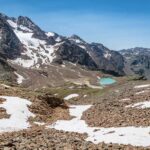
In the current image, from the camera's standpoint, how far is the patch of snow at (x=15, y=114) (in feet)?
146

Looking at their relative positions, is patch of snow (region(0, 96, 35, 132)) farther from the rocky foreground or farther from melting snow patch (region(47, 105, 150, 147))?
melting snow patch (region(47, 105, 150, 147))

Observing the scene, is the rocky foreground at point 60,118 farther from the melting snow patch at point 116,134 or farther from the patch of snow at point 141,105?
the melting snow patch at point 116,134

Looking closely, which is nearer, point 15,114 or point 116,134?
point 116,134

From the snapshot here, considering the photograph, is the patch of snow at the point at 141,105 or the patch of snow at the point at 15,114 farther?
the patch of snow at the point at 141,105

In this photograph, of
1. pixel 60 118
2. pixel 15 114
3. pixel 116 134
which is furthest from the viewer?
pixel 60 118

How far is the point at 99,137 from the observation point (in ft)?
121

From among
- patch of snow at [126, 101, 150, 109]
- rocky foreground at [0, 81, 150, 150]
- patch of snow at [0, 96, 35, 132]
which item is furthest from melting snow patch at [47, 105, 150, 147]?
patch of snow at [126, 101, 150, 109]

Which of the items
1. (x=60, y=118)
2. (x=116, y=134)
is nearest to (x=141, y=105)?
(x=60, y=118)

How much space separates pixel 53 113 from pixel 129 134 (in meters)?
22.8

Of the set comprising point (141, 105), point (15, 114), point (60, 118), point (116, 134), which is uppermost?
point (141, 105)

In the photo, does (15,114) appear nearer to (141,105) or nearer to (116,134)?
(141,105)

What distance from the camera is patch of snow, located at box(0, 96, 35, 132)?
44.6m

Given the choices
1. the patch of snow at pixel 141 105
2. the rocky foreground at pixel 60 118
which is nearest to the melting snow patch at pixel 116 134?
the rocky foreground at pixel 60 118

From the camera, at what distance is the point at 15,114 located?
50.4 m
